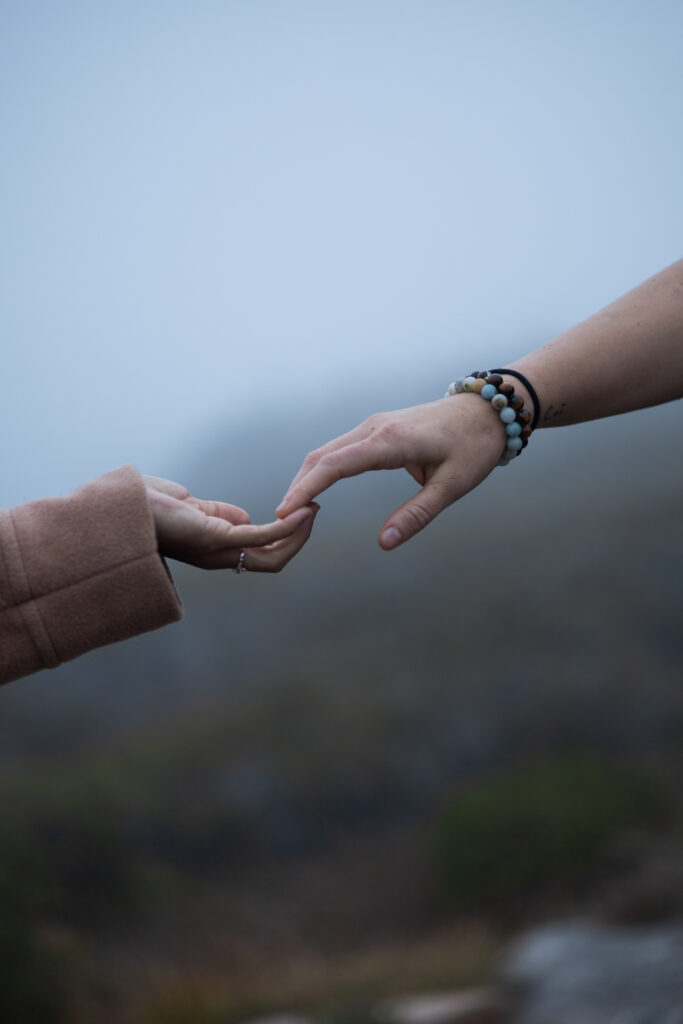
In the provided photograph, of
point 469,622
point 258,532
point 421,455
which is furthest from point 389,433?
point 469,622

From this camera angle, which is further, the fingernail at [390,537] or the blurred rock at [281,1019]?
the blurred rock at [281,1019]

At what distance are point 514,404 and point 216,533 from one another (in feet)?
1.05

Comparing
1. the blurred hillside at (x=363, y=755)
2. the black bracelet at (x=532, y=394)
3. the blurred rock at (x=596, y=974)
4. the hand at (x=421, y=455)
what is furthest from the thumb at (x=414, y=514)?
the blurred rock at (x=596, y=974)

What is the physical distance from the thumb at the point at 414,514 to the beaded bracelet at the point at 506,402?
10 centimetres

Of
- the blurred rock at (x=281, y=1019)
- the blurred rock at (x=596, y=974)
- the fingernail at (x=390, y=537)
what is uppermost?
the fingernail at (x=390, y=537)

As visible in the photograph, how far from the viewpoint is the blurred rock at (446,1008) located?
1643 mm

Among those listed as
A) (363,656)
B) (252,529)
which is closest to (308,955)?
(363,656)

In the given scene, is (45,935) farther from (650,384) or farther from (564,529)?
(650,384)

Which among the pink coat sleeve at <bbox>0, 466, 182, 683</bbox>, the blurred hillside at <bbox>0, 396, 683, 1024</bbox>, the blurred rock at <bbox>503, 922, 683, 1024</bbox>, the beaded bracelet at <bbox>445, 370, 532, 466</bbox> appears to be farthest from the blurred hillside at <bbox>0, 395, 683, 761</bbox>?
the pink coat sleeve at <bbox>0, 466, 182, 683</bbox>

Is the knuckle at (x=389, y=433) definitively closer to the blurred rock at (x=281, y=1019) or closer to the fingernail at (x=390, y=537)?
the fingernail at (x=390, y=537)

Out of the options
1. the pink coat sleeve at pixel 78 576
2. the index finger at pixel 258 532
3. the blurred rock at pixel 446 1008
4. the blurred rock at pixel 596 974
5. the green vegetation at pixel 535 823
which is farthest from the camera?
the green vegetation at pixel 535 823

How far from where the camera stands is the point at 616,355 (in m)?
0.79

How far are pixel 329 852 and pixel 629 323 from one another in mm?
1475

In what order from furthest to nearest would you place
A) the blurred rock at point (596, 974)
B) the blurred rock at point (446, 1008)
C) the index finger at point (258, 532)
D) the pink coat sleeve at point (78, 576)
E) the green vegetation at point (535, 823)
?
the green vegetation at point (535, 823)
the blurred rock at point (446, 1008)
the blurred rock at point (596, 974)
the index finger at point (258, 532)
the pink coat sleeve at point (78, 576)
